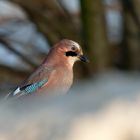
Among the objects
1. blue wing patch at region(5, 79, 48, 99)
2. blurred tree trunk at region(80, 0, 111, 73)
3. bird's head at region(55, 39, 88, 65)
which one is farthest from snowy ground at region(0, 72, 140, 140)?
blurred tree trunk at region(80, 0, 111, 73)

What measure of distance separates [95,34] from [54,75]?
3.40 meters

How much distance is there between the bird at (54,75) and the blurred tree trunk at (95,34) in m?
2.69

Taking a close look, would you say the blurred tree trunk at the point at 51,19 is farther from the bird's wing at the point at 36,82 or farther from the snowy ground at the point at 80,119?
the snowy ground at the point at 80,119

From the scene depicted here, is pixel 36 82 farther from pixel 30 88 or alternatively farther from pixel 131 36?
pixel 131 36

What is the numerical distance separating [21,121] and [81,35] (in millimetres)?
6598

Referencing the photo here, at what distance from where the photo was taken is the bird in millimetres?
4051

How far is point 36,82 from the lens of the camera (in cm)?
425

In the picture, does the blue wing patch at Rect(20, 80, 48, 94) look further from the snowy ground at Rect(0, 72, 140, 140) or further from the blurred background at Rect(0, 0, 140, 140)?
the snowy ground at Rect(0, 72, 140, 140)

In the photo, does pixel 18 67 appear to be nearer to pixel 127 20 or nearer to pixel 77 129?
pixel 127 20

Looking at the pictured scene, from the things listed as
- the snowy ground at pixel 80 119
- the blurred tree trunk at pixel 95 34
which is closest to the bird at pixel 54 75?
the snowy ground at pixel 80 119

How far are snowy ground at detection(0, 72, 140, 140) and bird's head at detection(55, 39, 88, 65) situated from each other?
3.27m

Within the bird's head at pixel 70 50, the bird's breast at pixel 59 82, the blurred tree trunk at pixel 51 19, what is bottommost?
the blurred tree trunk at pixel 51 19

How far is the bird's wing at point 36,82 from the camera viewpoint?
4.11 meters

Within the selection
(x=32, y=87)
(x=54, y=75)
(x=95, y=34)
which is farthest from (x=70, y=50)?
(x=95, y=34)
